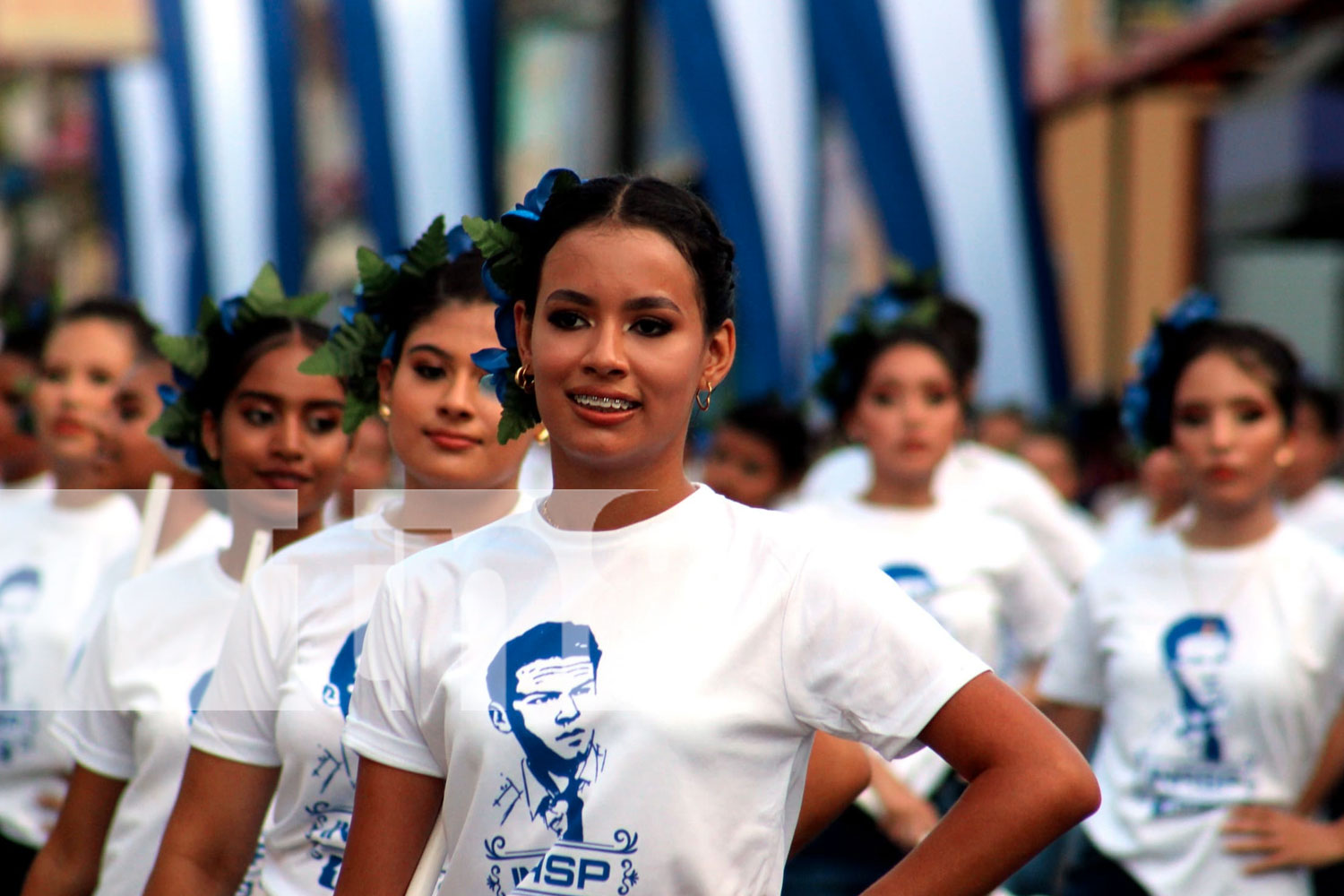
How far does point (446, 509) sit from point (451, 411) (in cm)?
19

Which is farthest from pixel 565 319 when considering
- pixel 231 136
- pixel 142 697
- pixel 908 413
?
pixel 231 136

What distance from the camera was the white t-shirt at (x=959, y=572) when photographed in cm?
495

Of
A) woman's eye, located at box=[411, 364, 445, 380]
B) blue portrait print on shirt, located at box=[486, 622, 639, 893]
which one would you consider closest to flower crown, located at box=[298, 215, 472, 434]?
woman's eye, located at box=[411, 364, 445, 380]

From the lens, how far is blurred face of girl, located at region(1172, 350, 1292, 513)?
4465 millimetres

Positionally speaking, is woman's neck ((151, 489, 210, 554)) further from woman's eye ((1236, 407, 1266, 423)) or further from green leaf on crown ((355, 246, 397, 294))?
woman's eye ((1236, 407, 1266, 423))

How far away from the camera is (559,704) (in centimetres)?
232

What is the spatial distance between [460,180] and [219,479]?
962 cm

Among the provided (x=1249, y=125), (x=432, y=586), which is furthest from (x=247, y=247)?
(x=432, y=586)

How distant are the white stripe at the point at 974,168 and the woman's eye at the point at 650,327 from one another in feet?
22.5

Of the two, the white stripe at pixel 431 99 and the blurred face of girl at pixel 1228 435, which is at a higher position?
the white stripe at pixel 431 99

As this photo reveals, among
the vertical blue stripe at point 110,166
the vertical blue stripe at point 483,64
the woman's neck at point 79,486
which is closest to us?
the woman's neck at point 79,486

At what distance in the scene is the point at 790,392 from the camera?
9.48 metres

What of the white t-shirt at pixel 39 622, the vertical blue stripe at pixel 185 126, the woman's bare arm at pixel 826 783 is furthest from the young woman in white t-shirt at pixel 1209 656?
the vertical blue stripe at pixel 185 126

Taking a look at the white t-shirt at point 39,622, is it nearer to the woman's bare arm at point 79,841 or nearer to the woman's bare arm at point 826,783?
the woman's bare arm at point 79,841
